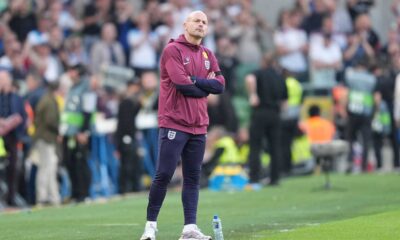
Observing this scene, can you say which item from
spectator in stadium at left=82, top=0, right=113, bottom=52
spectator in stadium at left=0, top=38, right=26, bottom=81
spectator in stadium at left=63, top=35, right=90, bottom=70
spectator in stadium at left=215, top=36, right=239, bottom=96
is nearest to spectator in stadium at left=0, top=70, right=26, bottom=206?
spectator in stadium at left=0, top=38, right=26, bottom=81

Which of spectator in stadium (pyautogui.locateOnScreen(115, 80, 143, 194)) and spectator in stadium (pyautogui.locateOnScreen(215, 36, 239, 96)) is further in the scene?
spectator in stadium (pyautogui.locateOnScreen(215, 36, 239, 96))

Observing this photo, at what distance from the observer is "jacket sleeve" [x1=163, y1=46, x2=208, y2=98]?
1416 cm

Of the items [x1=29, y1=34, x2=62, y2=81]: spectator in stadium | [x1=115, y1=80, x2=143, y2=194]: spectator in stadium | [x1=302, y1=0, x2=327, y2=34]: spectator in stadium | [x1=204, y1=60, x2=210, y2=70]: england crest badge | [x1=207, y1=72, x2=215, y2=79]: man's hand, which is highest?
[x1=302, y1=0, x2=327, y2=34]: spectator in stadium

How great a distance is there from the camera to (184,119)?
14.3 m

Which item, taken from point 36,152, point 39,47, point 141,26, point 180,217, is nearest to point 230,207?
point 180,217

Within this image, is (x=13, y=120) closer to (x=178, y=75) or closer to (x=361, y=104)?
(x=361, y=104)

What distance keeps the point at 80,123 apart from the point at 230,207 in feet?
19.4

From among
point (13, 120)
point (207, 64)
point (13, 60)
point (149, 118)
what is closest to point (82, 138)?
point (13, 120)

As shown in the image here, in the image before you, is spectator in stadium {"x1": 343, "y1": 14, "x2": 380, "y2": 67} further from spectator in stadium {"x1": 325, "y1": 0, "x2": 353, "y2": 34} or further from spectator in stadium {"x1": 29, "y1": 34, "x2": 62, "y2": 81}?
spectator in stadium {"x1": 29, "y1": 34, "x2": 62, "y2": 81}

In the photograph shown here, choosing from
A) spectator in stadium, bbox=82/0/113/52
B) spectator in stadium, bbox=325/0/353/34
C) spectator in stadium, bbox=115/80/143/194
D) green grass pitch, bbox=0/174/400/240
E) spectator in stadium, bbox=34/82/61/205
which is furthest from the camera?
spectator in stadium, bbox=325/0/353/34

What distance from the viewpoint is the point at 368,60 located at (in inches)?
1277

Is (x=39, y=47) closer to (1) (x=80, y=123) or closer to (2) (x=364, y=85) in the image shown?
(1) (x=80, y=123)

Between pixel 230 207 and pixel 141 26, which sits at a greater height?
pixel 141 26

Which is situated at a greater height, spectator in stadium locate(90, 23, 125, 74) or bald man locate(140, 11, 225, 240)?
spectator in stadium locate(90, 23, 125, 74)
